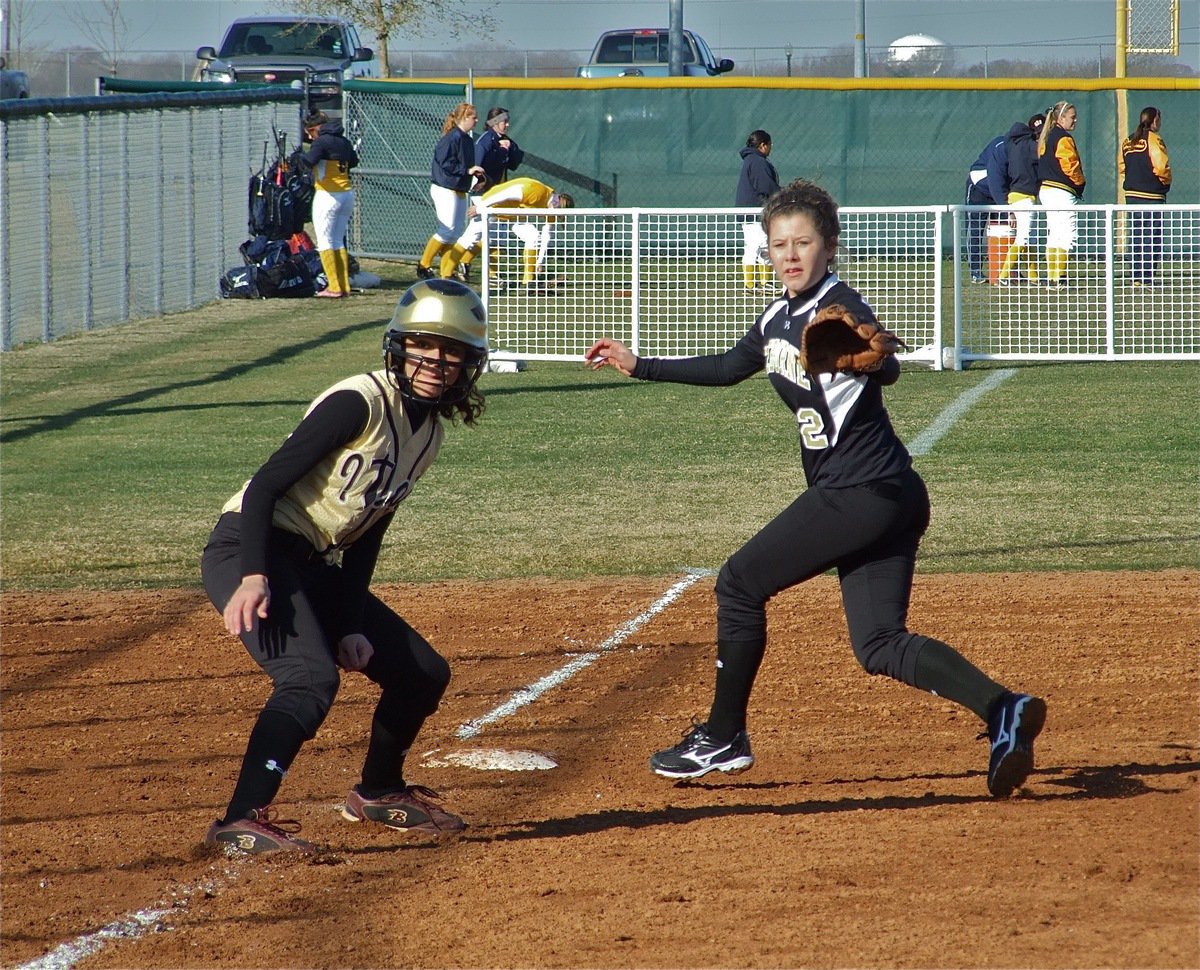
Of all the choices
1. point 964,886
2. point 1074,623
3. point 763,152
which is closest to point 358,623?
point 964,886

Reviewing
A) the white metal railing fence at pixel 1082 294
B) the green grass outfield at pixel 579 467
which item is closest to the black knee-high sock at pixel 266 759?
the green grass outfield at pixel 579 467

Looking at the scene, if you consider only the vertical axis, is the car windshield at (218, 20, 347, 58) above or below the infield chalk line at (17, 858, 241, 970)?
above

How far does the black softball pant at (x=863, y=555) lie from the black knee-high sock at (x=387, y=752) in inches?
44.8

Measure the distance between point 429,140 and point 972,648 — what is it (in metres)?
18.1

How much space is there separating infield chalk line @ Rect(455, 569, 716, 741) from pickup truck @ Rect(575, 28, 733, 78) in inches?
919

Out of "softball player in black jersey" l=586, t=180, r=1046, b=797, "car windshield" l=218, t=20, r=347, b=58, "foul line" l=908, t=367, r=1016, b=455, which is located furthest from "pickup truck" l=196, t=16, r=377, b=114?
"softball player in black jersey" l=586, t=180, r=1046, b=797

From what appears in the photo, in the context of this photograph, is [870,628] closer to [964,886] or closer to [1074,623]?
[964,886]

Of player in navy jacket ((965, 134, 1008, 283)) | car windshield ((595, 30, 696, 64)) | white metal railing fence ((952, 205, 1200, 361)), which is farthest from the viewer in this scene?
car windshield ((595, 30, 696, 64))

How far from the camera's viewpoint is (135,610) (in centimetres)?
777

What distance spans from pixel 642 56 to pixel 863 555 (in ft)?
94.5

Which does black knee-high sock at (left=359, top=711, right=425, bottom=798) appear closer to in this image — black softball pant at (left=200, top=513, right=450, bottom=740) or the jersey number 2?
black softball pant at (left=200, top=513, right=450, bottom=740)

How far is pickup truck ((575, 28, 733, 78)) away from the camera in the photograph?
30.4 meters

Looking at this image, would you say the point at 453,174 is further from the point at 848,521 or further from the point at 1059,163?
the point at 848,521

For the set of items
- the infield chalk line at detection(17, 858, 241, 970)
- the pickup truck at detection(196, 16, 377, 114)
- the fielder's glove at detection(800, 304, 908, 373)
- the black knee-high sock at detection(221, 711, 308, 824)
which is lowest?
the infield chalk line at detection(17, 858, 241, 970)
